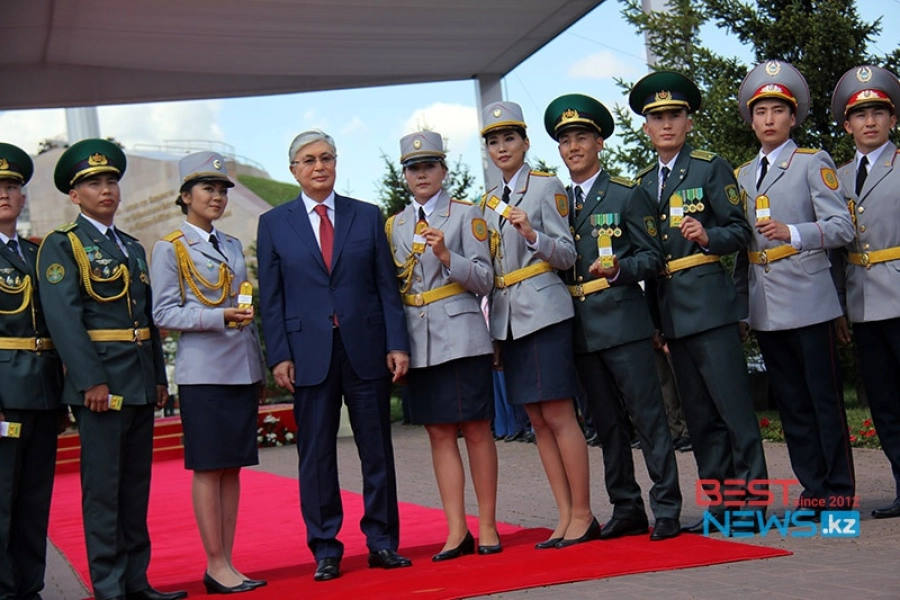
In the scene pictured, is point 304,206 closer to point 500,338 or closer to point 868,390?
point 500,338

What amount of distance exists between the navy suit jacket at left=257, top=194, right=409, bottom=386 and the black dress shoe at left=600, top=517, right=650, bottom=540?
1273mm

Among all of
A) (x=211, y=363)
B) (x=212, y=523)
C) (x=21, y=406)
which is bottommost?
(x=212, y=523)

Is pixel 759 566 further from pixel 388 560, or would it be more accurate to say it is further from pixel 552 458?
pixel 388 560

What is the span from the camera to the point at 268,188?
50406mm

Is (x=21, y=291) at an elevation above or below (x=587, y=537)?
above

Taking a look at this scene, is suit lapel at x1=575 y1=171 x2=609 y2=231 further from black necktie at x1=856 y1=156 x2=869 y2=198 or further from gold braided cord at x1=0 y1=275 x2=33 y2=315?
gold braided cord at x1=0 y1=275 x2=33 y2=315

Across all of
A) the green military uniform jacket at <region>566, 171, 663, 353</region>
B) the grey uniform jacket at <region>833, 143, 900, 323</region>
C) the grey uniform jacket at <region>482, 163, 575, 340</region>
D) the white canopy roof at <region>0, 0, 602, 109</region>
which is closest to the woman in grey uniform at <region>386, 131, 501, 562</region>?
the grey uniform jacket at <region>482, 163, 575, 340</region>

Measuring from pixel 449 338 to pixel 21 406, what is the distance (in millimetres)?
1860

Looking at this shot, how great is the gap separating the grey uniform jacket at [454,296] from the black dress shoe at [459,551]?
84cm

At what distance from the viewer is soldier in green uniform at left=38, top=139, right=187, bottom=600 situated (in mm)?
5039

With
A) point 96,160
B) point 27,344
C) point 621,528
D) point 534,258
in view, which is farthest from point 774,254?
point 27,344

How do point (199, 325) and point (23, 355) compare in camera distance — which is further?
point (199, 325)

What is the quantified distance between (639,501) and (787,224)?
146 centimetres

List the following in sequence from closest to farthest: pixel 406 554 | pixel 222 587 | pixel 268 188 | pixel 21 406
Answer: pixel 21 406
pixel 222 587
pixel 406 554
pixel 268 188
